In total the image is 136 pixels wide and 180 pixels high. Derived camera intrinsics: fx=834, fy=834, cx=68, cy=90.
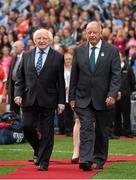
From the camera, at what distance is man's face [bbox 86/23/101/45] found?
1299cm

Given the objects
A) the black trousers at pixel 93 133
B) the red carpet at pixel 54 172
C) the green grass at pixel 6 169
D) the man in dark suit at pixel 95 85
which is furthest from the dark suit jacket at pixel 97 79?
the green grass at pixel 6 169

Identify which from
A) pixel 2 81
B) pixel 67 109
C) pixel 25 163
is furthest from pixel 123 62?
pixel 25 163

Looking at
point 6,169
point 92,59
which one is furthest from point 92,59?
point 6,169

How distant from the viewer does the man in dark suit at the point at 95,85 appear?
1293 cm

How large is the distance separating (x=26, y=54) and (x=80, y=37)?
40.1 feet

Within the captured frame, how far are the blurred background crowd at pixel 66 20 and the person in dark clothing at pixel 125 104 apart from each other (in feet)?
6.36

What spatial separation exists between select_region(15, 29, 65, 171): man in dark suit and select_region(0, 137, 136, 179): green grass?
642 mm

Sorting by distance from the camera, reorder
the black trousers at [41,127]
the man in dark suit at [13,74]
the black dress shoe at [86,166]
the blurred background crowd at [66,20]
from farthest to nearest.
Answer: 1. the blurred background crowd at [66,20]
2. the man in dark suit at [13,74]
3. the black trousers at [41,127]
4. the black dress shoe at [86,166]

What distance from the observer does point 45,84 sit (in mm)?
13039

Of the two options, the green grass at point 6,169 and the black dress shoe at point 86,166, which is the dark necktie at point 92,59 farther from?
the green grass at point 6,169

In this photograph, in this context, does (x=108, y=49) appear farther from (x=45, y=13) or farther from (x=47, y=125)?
(x=45, y=13)

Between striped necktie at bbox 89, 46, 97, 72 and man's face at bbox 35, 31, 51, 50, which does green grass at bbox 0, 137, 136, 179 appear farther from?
man's face at bbox 35, 31, 51, 50

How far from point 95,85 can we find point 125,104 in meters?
7.73

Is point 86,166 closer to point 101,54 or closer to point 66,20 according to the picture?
point 101,54
